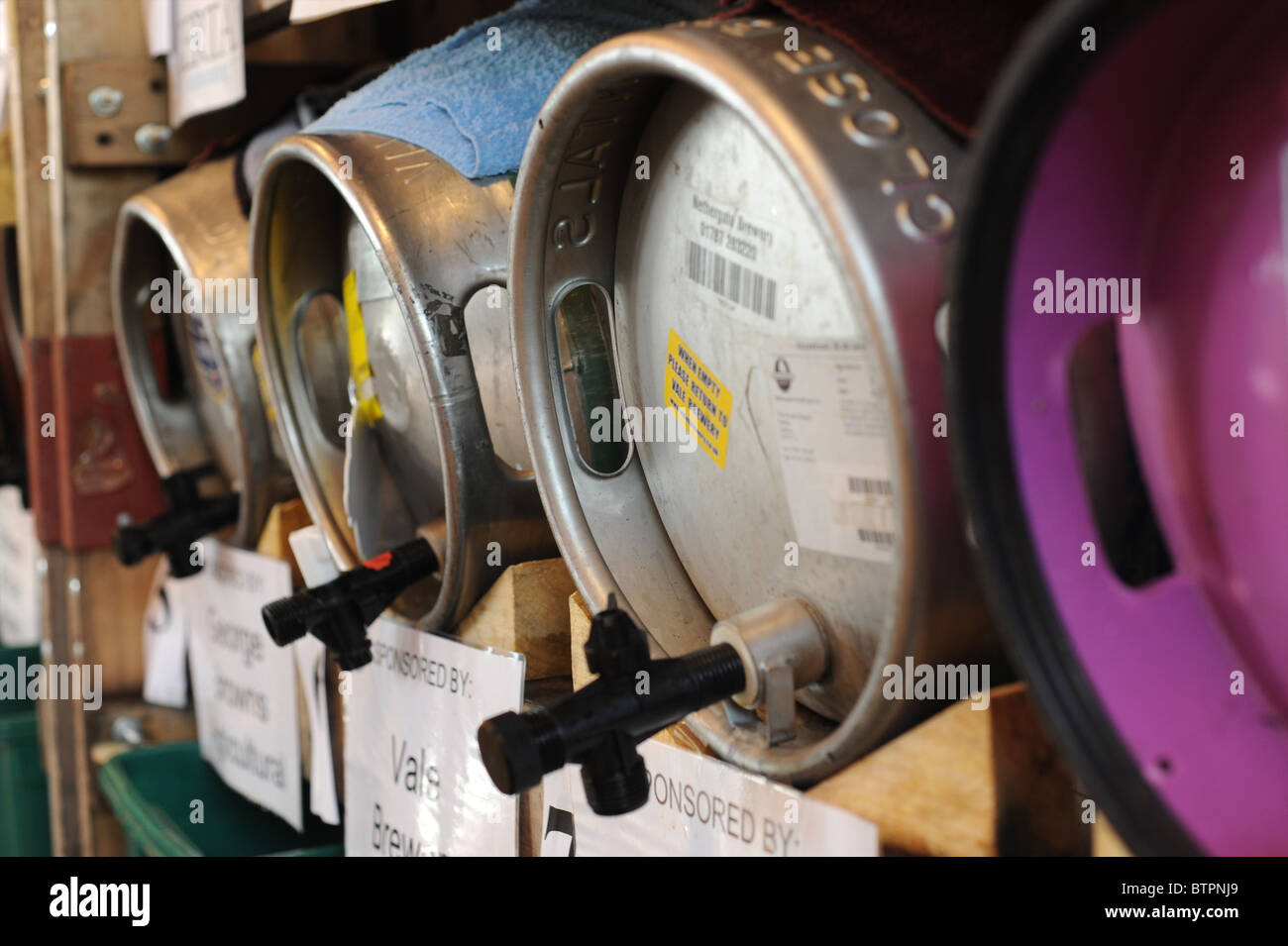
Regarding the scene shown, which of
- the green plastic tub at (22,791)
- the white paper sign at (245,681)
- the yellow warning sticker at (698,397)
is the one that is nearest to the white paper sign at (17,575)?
the green plastic tub at (22,791)

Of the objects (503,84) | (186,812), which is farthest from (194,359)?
(503,84)

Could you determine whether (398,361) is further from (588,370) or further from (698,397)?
(698,397)

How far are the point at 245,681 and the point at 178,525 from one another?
0.24 meters

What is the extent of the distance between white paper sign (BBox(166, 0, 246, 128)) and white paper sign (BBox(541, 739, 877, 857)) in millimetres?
1029

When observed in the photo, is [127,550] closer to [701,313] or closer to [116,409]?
[116,409]

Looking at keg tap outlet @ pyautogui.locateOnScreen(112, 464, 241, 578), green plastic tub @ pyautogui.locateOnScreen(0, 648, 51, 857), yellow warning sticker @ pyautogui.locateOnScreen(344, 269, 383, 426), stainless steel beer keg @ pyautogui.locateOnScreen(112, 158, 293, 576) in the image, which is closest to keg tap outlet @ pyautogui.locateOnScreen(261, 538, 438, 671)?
yellow warning sticker @ pyautogui.locateOnScreen(344, 269, 383, 426)

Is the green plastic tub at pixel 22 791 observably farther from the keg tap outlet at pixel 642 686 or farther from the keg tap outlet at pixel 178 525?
the keg tap outlet at pixel 642 686

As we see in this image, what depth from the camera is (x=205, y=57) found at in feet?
5.72

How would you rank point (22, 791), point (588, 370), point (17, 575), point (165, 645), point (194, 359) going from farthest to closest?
point (17, 575), point (22, 791), point (165, 645), point (194, 359), point (588, 370)

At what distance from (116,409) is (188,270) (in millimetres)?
650

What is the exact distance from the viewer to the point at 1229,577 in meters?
0.53

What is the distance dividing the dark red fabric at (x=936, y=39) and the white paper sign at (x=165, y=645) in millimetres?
1687

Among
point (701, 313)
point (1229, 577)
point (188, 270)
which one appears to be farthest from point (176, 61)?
point (1229, 577)
